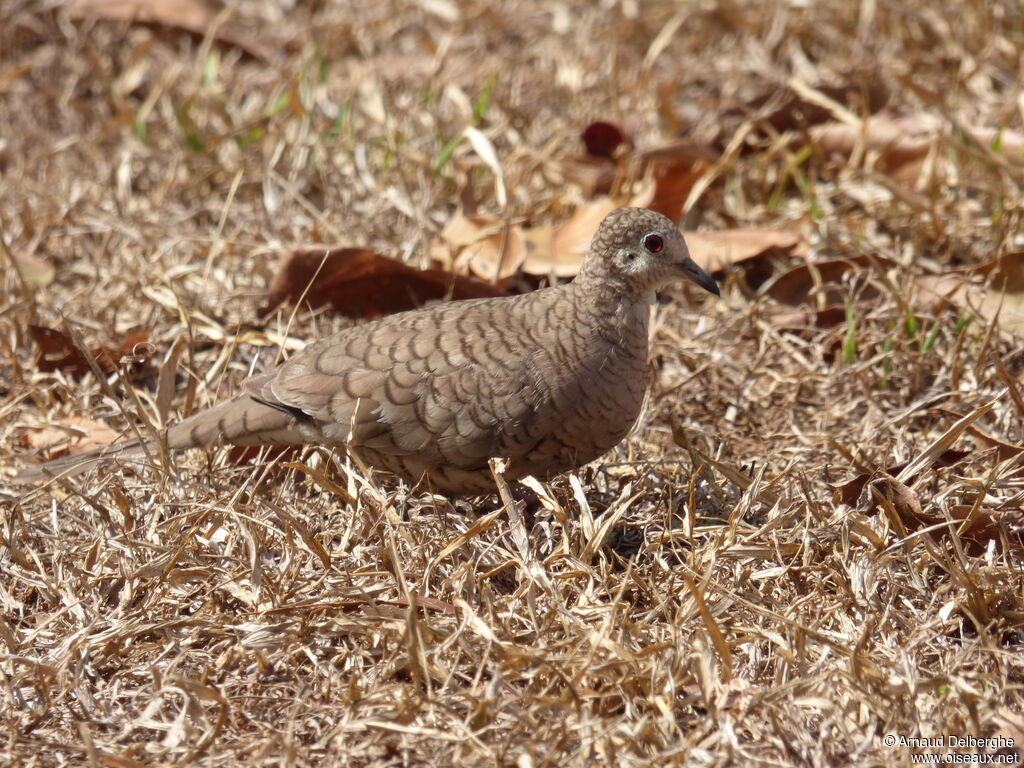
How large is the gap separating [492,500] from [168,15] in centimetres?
333

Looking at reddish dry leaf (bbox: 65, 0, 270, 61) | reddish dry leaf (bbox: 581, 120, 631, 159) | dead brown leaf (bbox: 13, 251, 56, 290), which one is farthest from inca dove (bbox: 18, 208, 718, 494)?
reddish dry leaf (bbox: 65, 0, 270, 61)

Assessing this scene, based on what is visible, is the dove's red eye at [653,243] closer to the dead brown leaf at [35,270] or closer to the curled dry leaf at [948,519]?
the curled dry leaf at [948,519]

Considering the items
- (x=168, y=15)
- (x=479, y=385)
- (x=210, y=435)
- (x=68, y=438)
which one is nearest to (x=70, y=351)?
(x=68, y=438)

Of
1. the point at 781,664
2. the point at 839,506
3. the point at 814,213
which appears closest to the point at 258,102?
the point at 814,213

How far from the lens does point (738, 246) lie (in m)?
4.23

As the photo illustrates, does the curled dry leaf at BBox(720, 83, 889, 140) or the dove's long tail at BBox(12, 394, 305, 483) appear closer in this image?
the dove's long tail at BBox(12, 394, 305, 483)

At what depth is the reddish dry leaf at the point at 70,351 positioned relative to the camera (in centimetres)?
380

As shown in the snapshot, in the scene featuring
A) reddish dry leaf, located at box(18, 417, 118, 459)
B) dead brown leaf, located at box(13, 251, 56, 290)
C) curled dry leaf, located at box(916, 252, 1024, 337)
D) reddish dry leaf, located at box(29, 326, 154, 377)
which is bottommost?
reddish dry leaf, located at box(18, 417, 118, 459)

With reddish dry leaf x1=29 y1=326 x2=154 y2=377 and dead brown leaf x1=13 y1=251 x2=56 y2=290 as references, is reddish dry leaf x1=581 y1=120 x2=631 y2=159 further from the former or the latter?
dead brown leaf x1=13 y1=251 x2=56 y2=290

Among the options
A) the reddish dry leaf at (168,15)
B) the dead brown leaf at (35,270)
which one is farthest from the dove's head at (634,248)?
the reddish dry leaf at (168,15)

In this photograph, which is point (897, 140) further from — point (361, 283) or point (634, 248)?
point (361, 283)

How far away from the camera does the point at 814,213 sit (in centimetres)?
438

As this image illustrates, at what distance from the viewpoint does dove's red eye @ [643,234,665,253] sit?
3.32 metres

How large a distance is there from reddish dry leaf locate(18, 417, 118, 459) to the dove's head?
151 centimetres
